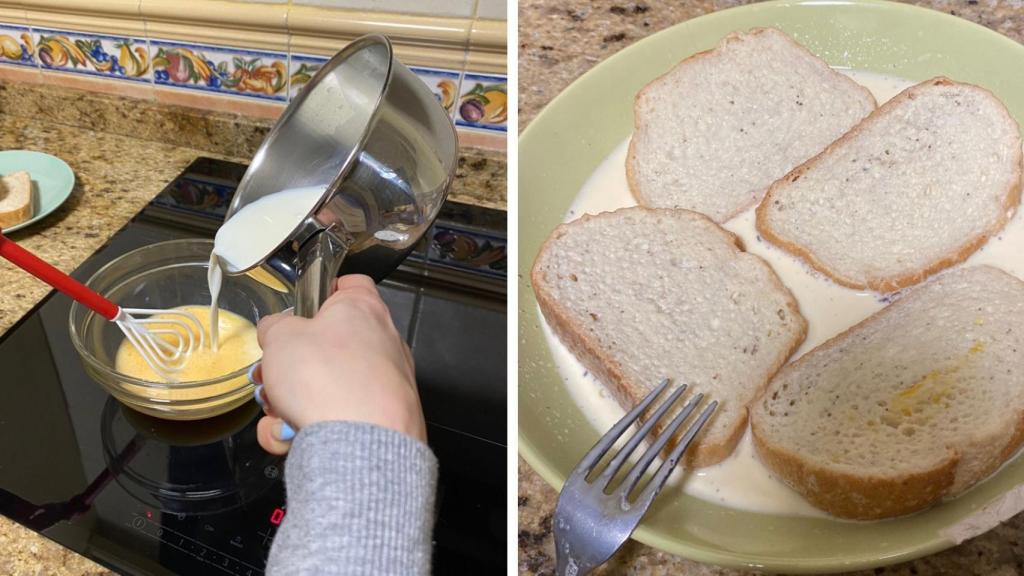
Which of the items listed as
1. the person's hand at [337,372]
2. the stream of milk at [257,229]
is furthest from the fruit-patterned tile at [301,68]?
the person's hand at [337,372]

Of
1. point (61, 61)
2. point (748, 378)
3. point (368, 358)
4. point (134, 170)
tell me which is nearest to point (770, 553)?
point (748, 378)

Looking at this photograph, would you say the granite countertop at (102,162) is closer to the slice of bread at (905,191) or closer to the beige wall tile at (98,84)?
the beige wall tile at (98,84)

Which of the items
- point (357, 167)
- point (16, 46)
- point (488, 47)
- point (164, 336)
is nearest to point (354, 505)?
point (357, 167)

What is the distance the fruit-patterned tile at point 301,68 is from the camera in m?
1.06

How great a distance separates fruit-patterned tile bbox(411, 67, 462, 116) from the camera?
1.03 m

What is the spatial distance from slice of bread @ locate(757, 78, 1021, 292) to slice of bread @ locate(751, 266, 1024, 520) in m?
0.04

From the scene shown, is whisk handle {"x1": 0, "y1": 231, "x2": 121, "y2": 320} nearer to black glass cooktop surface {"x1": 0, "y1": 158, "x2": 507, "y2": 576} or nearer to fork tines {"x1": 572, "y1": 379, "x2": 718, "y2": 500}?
black glass cooktop surface {"x1": 0, "y1": 158, "x2": 507, "y2": 576}

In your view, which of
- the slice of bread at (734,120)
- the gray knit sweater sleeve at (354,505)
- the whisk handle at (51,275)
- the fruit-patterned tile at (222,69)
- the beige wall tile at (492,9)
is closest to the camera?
the gray knit sweater sleeve at (354,505)

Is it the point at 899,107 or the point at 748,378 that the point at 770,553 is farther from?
the point at 899,107

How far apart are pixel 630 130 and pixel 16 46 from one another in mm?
871

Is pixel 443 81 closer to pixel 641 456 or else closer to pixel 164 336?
pixel 164 336

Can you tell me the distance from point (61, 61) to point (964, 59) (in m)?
1.10

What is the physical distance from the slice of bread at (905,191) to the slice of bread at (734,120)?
0.03 metres

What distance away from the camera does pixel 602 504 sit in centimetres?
52
